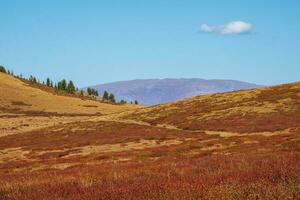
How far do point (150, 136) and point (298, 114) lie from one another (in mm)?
23483

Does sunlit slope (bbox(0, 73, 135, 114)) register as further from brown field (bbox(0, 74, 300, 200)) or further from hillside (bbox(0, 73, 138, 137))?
brown field (bbox(0, 74, 300, 200))

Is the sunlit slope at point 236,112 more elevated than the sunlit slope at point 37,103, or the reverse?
the sunlit slope at point 37,103

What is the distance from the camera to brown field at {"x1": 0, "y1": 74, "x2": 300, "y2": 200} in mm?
12188

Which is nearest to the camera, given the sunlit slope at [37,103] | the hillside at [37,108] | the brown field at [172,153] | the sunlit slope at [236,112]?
the brown field at [172,153]

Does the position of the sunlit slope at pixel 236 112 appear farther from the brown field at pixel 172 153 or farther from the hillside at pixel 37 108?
the hillside at pixel 37 108

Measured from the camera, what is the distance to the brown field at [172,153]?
12188 millimetres

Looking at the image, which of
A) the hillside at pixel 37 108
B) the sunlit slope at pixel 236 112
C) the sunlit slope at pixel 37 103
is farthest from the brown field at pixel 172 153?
the sunlit slope at pixel 37 103

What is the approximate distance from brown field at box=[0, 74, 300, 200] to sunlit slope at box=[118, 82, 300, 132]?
20 cm

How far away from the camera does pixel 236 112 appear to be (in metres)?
83.4

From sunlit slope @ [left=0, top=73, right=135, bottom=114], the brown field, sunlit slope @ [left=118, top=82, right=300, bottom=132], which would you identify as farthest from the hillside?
sunlit slope @ [left=118, top=82, right=300, bottom=132]

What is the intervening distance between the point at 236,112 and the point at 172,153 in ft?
Result: 145

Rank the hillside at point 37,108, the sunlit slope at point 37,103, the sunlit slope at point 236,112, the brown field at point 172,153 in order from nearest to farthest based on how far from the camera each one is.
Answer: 1. the brown field at point 172,153
2. the sunlit slope at point 236,112
3. the hillside at point 37,108
4. the sunlit slope at point 37,103

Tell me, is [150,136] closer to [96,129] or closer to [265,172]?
[96,129]

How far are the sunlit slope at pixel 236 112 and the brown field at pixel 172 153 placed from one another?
0.64ft
